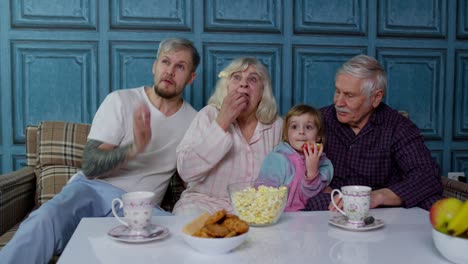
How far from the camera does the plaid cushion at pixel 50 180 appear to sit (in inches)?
96.3

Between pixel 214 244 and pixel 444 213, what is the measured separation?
0.51 m

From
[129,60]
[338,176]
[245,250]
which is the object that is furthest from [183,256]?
[129,60]

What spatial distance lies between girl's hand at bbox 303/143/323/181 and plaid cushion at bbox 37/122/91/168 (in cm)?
123

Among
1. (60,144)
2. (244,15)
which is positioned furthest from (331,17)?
(60,144)

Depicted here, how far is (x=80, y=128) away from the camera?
8.38 feet

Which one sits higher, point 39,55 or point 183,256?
point 39,55

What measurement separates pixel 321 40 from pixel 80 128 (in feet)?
4.79

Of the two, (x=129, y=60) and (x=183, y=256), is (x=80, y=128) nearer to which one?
(x=129, y=60)

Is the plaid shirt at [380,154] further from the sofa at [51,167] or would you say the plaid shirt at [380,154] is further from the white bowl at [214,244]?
the white bowl at [214,244]

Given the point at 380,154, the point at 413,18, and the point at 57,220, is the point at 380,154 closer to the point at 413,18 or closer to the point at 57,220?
the point at 57,220

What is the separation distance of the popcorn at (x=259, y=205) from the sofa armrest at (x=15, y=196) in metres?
1.30

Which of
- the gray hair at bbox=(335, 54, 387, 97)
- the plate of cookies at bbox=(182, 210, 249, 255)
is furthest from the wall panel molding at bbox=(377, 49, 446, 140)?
the plate of cookies at bbox=(182, 210, 249, 255)

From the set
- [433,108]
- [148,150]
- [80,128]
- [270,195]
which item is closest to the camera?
[270,195]

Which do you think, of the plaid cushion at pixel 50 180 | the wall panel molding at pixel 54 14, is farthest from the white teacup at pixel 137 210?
the wall panel molding at pixel 54 14
